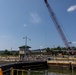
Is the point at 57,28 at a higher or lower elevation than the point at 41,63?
higher

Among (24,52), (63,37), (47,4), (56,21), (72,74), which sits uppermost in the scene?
(47,4)

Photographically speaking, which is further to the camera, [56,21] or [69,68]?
[56,21]

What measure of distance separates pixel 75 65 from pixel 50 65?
8.08 metres

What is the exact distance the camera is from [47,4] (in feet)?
281

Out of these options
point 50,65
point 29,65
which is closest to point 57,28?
point 50,65

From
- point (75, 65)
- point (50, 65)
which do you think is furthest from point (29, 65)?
point (75, 65)

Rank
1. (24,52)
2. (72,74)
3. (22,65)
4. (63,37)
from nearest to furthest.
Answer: (72,74)
(22,65)
(24,52)
(63,37)

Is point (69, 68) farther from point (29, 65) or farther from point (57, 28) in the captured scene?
point (57, 28)

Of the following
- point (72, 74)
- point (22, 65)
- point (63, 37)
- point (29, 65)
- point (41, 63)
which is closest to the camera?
point (72, 74)

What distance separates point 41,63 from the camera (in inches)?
2117

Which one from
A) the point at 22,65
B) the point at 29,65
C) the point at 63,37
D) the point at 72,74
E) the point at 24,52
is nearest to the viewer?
the point at 72,74

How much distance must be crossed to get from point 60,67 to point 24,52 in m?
22.4

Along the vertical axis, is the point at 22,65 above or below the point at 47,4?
below

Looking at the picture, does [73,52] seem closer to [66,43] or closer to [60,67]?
[66,43]
